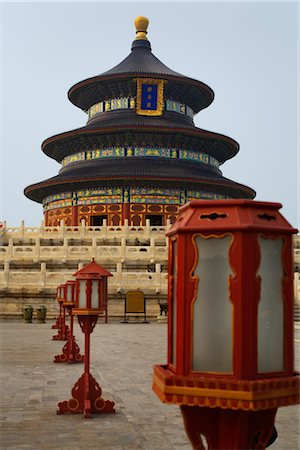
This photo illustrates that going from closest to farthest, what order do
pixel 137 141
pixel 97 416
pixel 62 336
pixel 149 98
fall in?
pixel 97 416
pixel 62 336
pixel 137 141
pixel 149 98

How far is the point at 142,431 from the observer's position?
7.14m

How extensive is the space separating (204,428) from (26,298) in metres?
23.1

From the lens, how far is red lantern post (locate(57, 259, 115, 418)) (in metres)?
8.01

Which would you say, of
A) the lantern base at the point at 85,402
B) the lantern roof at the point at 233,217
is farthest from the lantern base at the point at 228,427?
the lantern base at the point at 85,402

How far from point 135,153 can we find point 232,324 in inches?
1587

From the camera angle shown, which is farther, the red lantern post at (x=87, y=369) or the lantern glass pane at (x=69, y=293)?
the lantern glass pane at (x=69, y=293)

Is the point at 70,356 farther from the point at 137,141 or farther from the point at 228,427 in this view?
the point at 137,141

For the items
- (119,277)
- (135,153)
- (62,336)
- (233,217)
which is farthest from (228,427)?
(135,153)

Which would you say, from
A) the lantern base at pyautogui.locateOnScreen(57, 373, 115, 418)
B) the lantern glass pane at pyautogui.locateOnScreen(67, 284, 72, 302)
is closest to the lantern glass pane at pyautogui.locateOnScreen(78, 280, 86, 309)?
the lantern base at pyautogui.locateOnScreen(57, 373, 115, 418)

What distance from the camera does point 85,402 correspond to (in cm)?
797

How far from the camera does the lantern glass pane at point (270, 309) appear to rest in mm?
2855

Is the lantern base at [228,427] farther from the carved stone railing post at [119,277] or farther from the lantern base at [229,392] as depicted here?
the carved stone railing post at [119,277]

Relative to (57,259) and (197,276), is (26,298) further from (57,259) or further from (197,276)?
(197,276)

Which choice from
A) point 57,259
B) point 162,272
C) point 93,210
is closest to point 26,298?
point 57,259
